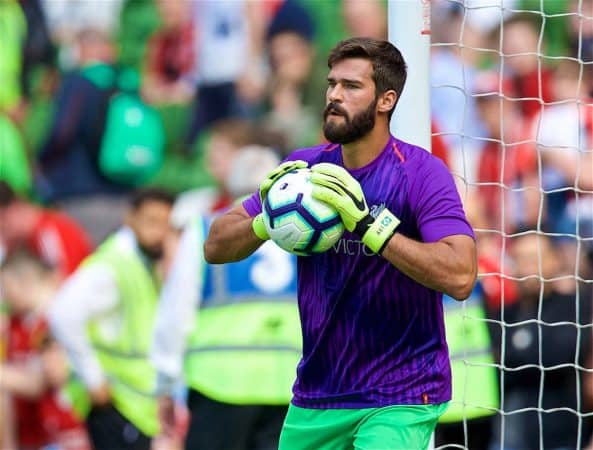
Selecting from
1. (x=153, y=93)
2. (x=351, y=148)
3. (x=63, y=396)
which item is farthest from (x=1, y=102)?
(x=351, y=148)

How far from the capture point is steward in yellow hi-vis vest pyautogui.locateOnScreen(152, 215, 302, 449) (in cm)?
653

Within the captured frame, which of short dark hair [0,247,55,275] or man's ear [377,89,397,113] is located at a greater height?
man's ear [377,89,397,113]

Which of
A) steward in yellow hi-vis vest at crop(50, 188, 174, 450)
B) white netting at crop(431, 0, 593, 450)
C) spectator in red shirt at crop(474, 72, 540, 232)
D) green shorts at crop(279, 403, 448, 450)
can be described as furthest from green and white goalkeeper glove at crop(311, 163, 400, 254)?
spectator in red shirt at crop(474, 72, 540, 232)

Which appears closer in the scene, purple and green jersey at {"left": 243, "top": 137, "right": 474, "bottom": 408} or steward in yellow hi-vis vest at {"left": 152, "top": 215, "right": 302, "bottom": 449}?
purple and green jersey at {"left": 243, "top": 137, "right": 474, "bottom": 408}

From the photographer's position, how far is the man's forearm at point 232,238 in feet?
13.8

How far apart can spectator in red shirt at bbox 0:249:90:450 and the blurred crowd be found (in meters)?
0.01

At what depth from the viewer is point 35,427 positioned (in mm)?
8055

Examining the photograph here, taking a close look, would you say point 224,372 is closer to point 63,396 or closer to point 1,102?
point 63,396

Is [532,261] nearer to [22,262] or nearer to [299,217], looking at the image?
[22,262]

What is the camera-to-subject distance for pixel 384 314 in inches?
160

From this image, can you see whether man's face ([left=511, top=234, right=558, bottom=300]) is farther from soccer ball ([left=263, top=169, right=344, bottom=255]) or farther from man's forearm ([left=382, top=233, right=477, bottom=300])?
soccer ball ([left=263, top=169, right=344, bottom=255])

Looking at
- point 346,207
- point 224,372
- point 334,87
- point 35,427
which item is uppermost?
point 334,87

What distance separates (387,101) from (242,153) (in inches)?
128

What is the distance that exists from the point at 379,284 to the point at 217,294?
2.63 meters
